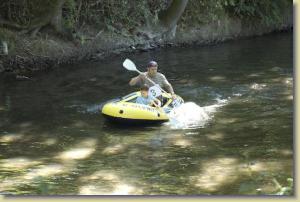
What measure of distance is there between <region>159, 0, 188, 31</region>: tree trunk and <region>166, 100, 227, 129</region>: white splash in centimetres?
Answer: 928

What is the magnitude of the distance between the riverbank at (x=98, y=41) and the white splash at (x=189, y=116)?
575cm

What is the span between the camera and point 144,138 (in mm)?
8516

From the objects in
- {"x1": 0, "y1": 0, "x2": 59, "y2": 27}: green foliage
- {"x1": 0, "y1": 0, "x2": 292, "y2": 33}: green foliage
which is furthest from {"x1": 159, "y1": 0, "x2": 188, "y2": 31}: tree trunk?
{"x1": 0, "y1": 0, "x2": 59, "y2": 27}: green foliage

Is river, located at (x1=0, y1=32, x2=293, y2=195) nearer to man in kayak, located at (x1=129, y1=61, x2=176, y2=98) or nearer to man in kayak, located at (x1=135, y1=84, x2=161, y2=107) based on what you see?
man in kayak, located at (x1=135, y1=84, x2=161, y2=107)

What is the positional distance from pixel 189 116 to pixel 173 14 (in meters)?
10.1

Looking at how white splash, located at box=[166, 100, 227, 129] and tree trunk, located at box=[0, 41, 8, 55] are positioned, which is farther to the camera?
tree trunk, located at box=[0, 41, 8, 55]

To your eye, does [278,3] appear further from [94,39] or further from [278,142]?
[278,142]

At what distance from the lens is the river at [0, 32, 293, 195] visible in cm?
614

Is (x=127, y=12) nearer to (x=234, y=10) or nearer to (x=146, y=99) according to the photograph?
(x=234, y=10)

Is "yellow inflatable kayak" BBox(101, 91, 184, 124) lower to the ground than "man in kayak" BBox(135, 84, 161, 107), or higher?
lower

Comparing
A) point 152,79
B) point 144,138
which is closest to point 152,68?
point 152,79

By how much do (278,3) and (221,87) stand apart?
39.9ft

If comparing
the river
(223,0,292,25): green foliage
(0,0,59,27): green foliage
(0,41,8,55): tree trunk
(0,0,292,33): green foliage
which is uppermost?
(223,0,292,25): green foliage

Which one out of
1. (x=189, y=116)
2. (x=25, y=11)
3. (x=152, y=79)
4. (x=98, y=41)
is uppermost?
(x=98, y=41)
